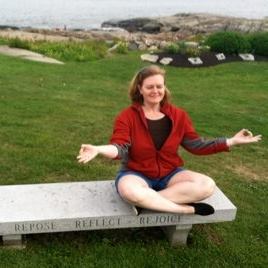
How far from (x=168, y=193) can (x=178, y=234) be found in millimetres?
441

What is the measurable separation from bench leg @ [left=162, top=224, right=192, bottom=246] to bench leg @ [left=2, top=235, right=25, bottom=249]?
1291 millimetres

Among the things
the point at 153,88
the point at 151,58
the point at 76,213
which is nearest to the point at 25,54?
the point at 151,58

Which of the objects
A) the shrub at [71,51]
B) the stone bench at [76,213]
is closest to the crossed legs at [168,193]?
the stone bench at [76,213]

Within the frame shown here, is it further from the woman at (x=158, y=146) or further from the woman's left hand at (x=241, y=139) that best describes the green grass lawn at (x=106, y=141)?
the woman's left hand at (x=241, y=139)

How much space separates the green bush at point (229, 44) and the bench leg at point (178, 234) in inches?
519

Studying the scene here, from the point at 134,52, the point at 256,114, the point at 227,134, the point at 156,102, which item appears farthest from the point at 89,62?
the point at 156,102

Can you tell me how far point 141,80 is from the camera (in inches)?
174

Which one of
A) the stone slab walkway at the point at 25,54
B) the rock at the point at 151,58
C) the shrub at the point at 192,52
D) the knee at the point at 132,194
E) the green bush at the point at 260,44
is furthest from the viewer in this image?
the green bush at the point at 260,44

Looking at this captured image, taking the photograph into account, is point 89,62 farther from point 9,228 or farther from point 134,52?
point 9,228

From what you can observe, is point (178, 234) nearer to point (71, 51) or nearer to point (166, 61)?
point (166, 61)

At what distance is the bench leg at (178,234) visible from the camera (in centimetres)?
430

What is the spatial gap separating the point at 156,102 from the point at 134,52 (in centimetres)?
1384

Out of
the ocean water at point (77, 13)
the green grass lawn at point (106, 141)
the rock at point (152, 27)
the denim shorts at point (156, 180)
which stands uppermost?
the denim shorts at point (156, 180)

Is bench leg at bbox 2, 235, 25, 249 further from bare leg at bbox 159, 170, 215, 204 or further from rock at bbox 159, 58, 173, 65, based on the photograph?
rock at bbox 159, 58, 173, 65
